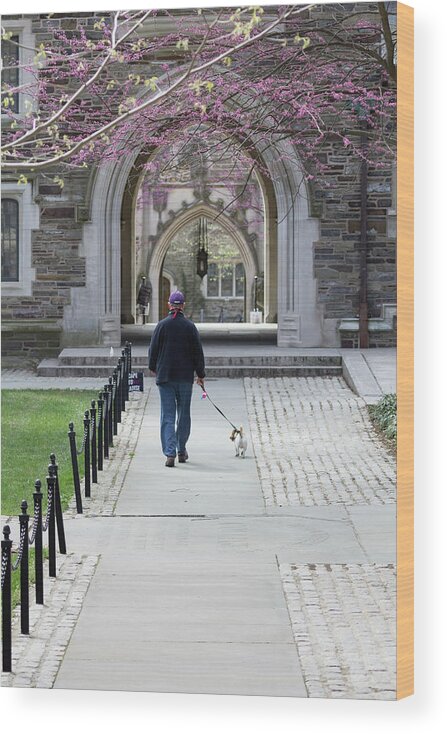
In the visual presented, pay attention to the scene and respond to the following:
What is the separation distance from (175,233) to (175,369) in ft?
2.03

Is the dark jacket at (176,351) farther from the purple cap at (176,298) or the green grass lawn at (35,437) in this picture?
the green grass lawn at (35,437)

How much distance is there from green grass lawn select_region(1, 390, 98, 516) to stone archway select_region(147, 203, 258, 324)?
633mm

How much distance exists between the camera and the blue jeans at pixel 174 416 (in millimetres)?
7133

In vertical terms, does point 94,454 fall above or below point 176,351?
below

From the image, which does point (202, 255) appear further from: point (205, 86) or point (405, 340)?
point (405, 340)

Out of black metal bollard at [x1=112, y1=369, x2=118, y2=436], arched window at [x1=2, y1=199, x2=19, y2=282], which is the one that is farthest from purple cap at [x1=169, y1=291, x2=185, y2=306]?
arched window at [x1=2, y1=199, x2=19, y2=282]

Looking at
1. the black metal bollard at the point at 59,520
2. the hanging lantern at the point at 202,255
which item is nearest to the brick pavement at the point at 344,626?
the black metal bollard at the point at 59,520

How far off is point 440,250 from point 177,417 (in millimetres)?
1444

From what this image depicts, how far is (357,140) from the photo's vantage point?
7.10 metres

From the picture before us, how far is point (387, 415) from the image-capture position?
6961mm

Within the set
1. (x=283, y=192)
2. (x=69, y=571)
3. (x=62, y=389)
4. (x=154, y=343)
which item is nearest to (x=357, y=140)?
(x=283, y=192)

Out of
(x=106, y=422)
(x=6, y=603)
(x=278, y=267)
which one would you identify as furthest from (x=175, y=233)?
(x=6, y=603)

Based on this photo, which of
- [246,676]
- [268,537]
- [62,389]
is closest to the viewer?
[246,676]

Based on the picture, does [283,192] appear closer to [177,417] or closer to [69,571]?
[177,417]
